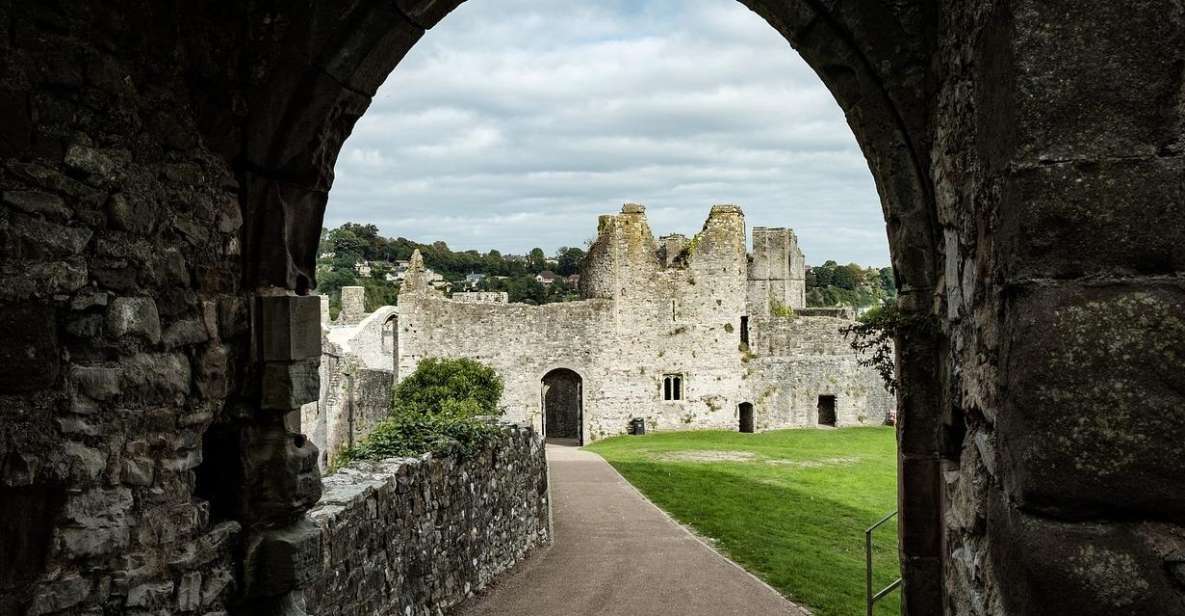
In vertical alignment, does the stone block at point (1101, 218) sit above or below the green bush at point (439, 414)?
above

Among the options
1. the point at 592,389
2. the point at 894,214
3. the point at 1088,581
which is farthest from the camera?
the point at 592,389

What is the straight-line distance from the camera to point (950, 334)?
12.7 ft

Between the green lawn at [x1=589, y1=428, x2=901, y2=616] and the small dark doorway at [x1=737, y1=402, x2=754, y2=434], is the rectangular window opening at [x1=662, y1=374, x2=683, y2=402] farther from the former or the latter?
the small dark doorway at [x1=737, y1=402, x2=754, y2=434]

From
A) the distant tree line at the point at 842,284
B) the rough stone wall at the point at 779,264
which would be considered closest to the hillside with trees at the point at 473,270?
the distant tree line at the point at 842,284

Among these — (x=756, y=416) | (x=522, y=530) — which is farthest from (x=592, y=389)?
(x=522, y=530)

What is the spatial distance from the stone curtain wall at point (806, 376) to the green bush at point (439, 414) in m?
8.88

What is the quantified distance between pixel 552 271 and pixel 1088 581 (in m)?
97.1

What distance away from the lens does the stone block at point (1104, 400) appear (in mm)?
2490

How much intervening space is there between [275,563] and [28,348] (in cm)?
172

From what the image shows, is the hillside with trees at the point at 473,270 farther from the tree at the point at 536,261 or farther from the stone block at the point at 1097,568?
the stone block at the point at 1097,568

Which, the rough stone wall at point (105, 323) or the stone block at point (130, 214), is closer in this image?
the rough stone wall at point (105, 323)

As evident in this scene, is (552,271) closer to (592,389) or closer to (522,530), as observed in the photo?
(592,389)

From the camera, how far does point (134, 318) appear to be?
409 centimetres

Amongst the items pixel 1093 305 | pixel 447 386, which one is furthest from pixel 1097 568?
pixel 447 386
